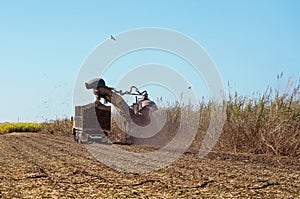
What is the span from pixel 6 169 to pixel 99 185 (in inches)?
59.7

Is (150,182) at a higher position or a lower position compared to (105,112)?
lower

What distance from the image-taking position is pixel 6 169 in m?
4.41

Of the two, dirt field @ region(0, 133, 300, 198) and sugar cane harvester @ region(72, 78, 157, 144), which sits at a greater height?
sugar cane harvester @ region(72, 78, 157, 144)

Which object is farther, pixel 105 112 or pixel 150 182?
pixel 105 112

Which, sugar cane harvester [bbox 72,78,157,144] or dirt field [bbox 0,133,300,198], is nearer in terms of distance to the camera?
dirt field [bbox 0,133,300,198]

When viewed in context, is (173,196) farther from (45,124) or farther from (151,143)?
(45,124)

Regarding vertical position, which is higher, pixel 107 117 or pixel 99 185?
pixel 107 117

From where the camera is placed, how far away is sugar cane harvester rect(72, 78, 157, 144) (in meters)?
10.0

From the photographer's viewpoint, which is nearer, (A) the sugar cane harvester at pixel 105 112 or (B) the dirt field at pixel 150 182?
(B) the dirt field at pixel 150 182

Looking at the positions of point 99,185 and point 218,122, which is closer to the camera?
point 99,185

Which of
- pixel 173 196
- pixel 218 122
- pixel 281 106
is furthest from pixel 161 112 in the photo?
pixel 173 196

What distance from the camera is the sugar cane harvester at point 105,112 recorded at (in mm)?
10008

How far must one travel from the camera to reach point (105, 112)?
10234 mm

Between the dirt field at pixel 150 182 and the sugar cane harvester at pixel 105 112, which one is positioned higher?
the sugar cane harvester at pixel 105 112
